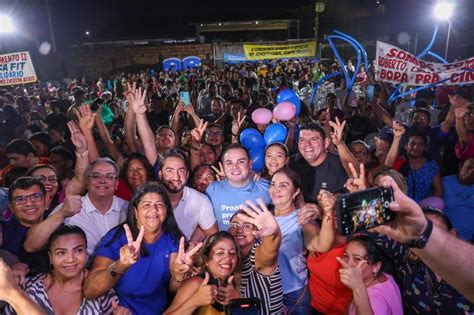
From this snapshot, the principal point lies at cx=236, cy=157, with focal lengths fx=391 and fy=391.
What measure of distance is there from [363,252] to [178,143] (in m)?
3.70

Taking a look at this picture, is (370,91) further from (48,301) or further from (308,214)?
(48,301)

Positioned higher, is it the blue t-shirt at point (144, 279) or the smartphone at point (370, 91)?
the smartphone at point (370, 91)

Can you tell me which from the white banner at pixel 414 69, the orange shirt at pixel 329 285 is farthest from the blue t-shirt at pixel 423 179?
the white banner at pixel 414 69

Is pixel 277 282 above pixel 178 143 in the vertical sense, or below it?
below

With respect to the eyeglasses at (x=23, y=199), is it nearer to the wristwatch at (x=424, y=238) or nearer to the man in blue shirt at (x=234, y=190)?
the man in blue shirt at (x=234, y=190)

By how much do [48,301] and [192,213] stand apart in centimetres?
127

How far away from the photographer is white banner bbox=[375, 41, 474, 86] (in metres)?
6.61

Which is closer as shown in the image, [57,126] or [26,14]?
[57,126]

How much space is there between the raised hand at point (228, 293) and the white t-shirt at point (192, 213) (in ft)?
3.11

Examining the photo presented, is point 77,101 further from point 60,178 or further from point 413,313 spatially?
point 413,313

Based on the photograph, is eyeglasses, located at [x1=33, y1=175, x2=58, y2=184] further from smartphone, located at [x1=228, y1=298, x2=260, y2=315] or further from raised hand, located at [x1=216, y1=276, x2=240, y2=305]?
smartphone, located at [x1=228, y1=298, x2=260, y2=315]

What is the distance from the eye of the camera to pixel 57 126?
219 inches

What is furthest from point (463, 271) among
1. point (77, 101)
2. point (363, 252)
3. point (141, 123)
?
point (77, 101)

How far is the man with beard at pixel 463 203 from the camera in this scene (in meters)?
3.59
